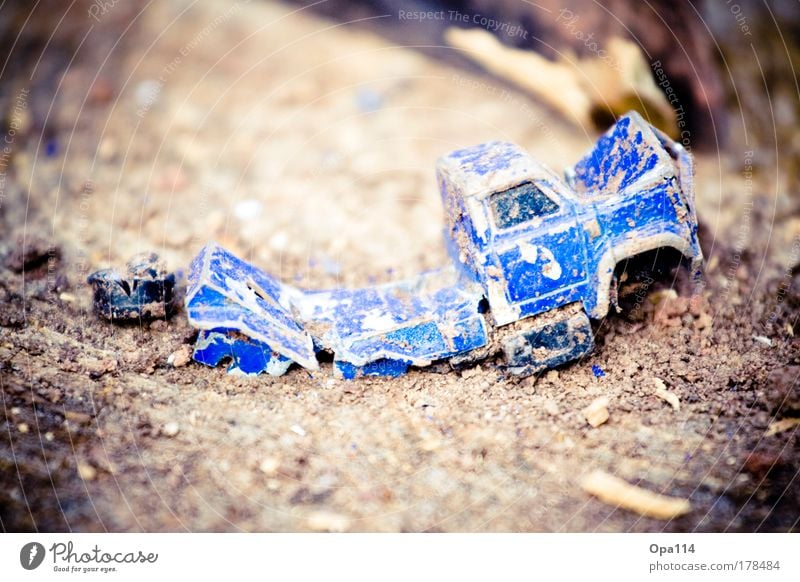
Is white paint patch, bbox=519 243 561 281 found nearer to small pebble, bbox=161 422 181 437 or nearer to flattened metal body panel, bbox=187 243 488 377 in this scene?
flattened metal body panel, bbox=187 243 488 377

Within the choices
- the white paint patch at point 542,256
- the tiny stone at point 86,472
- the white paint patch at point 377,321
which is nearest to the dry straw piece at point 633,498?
the white paint patch at point 542,256

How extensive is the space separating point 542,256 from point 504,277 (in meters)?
0.22

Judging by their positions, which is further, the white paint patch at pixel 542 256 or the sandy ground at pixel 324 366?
the white paint patch at pixel 542 256

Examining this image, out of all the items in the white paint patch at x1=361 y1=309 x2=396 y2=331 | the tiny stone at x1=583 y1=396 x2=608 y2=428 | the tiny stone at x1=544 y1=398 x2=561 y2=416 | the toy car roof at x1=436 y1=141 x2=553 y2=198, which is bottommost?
the tiny stone at x1=583 y1=396 x2=608 y2=428

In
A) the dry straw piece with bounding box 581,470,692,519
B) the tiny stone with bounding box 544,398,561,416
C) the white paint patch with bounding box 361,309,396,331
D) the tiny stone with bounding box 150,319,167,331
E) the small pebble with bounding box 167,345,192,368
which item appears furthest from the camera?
the tiny stone with bounding box 150,319,167,331

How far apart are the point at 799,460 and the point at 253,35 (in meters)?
5.44

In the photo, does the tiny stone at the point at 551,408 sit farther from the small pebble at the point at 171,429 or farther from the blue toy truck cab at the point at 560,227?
the small pebble at the point at 171,429

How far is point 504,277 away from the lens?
3150 millimetres

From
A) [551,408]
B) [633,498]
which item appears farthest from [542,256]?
[633,498]

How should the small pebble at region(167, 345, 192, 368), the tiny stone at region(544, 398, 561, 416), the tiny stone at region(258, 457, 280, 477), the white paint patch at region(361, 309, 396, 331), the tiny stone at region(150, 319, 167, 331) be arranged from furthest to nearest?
1. the tiny stone at region(150, 319, 167, 331)
2. the small pebble at region(167, 345, 192, 368)
3. the white paint patch at region(361, 309, 396, 331)
4. the tiny stone at region(544, 398, 561, 416)
5. the tiny stone at region(258, 457, 280, 477)

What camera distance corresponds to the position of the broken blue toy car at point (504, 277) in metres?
3.13

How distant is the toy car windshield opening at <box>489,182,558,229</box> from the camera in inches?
124

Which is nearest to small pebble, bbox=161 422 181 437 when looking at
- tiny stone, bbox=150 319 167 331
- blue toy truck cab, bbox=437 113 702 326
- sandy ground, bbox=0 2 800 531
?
sandy ground, bbox=0 2 800 531

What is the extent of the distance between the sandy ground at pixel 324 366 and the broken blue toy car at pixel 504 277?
19cm
